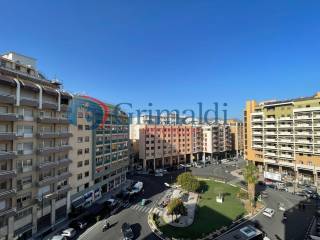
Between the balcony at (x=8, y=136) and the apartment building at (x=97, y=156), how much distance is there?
15.3 m

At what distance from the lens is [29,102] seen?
35.7 metres

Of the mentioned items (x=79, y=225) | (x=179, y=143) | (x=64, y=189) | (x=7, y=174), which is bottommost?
(x=79, y=225)

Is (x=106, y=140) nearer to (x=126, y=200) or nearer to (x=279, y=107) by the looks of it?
(x=126, y=200)

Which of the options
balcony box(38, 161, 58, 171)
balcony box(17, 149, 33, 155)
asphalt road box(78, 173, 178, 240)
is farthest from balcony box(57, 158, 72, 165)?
asphalt road box(78, 173, 178, 240)

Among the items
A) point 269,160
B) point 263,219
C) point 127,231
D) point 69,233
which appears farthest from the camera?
point 269,160

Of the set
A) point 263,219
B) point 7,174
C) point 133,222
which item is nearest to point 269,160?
point 263,219

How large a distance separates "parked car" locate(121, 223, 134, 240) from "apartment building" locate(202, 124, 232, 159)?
83.7 m

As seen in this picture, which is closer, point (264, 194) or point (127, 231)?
point (127, 231)

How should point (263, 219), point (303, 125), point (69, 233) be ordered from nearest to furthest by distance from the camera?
point (69, 233)
point (263, 219)
point (303, 125)

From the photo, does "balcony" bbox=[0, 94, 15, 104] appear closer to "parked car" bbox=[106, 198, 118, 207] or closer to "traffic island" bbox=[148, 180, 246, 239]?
"parked car" bbox=[106, 198, 118, 207]

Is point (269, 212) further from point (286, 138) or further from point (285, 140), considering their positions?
point (286, 138)

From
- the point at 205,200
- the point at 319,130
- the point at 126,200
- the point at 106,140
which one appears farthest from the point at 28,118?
the point at 319,130

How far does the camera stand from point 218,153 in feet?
402

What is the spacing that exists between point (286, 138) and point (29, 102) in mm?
79122
